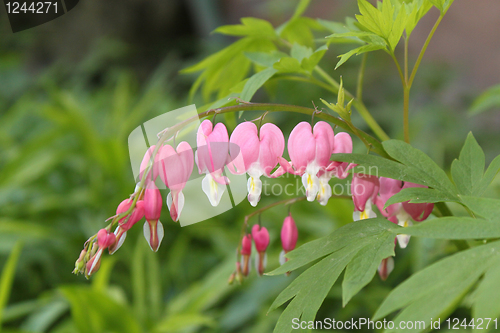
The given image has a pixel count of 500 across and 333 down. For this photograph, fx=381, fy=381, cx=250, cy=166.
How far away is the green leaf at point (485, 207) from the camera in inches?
16.3

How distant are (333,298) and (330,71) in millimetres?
2000

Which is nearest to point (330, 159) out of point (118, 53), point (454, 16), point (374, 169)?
point (374, 169)

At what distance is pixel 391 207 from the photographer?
23.6 inches

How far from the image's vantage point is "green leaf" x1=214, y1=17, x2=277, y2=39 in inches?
33.7

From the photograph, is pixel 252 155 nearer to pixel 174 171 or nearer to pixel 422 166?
pixel 174 171

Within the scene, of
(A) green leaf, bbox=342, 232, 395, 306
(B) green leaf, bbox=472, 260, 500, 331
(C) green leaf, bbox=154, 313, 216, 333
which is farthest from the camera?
(C) green leaf, bbox=154, 313, 216, 333

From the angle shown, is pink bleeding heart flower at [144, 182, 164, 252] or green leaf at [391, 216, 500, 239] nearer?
green leaf at [391, 216, 500, 239]

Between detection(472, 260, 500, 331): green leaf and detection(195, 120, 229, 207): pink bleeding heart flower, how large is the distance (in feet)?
1.05

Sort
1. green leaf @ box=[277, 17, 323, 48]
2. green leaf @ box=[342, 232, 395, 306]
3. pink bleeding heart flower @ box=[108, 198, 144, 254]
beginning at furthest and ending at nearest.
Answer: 1. green leaf @ box=[277, 17, 323, 48]
2. pink bleeding heart flower @ box=[108, 198, 144, 254]
3. green leaf @ box=[342, 232, 395, 306]

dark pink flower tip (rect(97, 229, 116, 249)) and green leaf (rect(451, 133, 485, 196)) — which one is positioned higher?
dark pink flower tip (rect(97, 229, 116, 249))

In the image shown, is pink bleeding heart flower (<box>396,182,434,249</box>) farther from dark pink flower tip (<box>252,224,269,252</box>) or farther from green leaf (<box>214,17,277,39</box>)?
green leaf (<box>214,17,277,39</box>)

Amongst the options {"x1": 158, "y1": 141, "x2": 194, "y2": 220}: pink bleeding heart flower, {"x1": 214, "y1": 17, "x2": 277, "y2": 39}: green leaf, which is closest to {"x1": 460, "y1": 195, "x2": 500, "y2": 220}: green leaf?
{"x1": 158, "y1": 141, "x2": 194, "y2": 220}: pink bleeding heart flower

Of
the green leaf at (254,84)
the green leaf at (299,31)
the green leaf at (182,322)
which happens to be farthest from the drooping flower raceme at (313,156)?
the green leaf at (182,322)

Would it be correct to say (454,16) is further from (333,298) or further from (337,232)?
(337,232)
